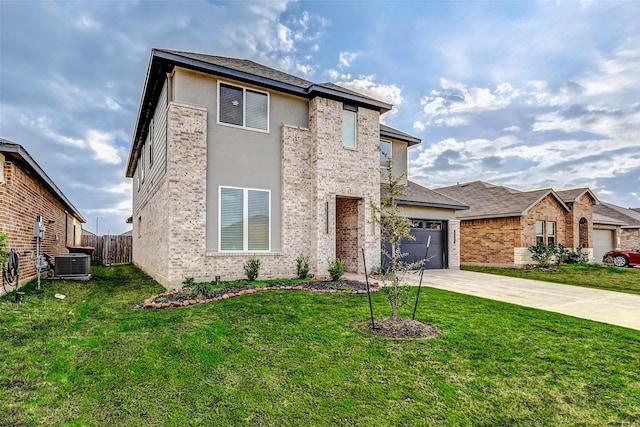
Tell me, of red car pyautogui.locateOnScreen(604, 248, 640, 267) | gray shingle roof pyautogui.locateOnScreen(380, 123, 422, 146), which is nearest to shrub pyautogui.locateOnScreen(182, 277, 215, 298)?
gray shingle roof pyautogui.locateOnScreen(380, 123, 422, 146)

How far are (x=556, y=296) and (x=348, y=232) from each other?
6.52m

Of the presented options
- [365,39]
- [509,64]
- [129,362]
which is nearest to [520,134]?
[509,64]

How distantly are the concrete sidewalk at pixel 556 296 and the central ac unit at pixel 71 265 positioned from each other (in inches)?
417

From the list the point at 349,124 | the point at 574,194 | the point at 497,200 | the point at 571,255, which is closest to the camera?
the point at 349,124

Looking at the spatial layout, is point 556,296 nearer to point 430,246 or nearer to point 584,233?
point 430,246

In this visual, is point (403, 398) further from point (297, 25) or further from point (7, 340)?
point (297, 25)

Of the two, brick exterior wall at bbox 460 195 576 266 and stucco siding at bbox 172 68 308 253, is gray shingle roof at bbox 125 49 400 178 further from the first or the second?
brick exterior wall at bbox 460 195 576 266

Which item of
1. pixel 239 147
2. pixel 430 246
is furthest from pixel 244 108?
pixel 430 246

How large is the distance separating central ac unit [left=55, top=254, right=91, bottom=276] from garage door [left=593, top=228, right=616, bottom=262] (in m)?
29.4

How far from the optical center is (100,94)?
14797 mm

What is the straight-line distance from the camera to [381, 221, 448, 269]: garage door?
14352mm

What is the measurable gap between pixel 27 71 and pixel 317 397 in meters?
16.1

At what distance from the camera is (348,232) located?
1254 cm

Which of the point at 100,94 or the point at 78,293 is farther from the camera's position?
the point at 100,94
